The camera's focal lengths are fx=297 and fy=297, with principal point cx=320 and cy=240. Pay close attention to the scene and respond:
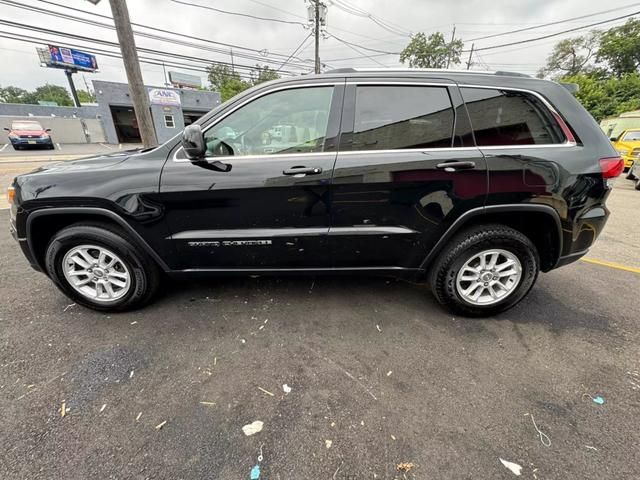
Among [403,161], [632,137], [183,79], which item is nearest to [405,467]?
[403,161]

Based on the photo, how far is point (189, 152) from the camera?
2088mm

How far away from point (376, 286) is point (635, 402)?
192 cm

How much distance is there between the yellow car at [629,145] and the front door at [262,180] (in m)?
13.4

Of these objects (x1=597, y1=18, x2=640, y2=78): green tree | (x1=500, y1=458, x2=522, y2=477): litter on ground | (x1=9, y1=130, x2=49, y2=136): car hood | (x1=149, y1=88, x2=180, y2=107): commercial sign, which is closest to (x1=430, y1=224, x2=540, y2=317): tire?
(x1=500, y1=458, x2=522, y2=477): litter on ground

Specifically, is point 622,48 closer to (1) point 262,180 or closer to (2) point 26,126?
(1) point 262,180

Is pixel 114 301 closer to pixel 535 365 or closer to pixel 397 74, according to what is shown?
pixel 397 74

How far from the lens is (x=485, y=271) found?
2.47 m

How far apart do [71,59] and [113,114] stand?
1579 cm

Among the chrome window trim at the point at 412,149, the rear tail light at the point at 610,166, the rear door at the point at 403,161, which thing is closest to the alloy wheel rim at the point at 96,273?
the chrome window trim at the point at 412,149

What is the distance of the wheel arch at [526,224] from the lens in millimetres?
2256

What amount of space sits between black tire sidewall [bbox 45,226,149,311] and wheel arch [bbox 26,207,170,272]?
89mm

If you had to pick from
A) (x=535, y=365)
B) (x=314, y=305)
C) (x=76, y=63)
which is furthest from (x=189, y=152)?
(x=76, y=63)

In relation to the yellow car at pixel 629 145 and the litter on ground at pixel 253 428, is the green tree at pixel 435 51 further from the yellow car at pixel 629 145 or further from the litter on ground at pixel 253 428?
the litter on ground at pixel 253 428

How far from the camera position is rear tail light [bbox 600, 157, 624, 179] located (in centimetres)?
220
